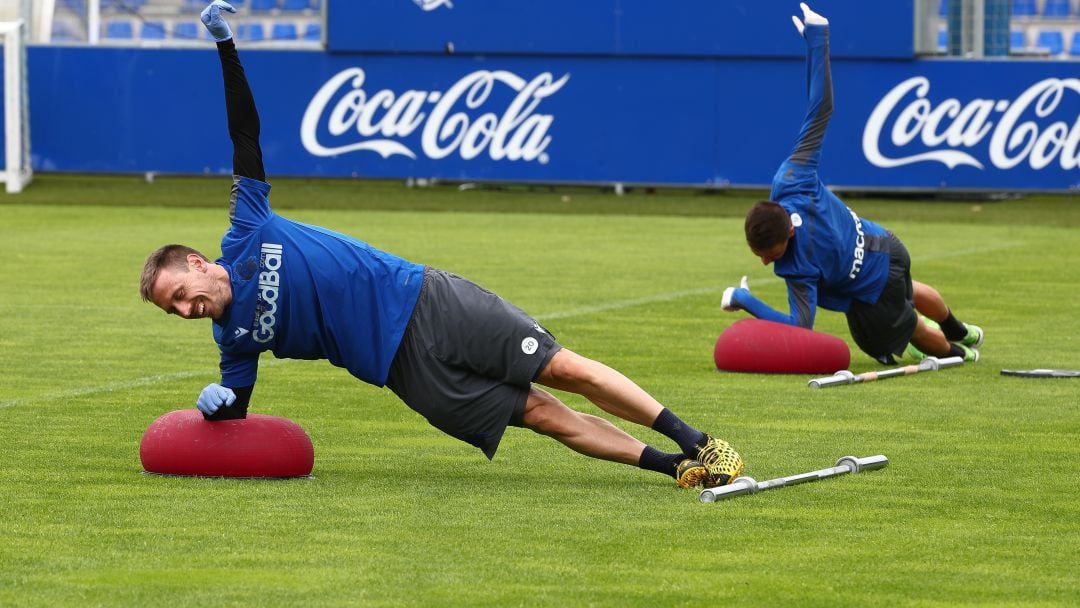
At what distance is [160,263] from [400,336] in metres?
0.97

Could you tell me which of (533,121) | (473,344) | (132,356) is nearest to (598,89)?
(533,121)

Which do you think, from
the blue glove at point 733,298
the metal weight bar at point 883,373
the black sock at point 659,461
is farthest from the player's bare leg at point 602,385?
the blue glove at point 733,298

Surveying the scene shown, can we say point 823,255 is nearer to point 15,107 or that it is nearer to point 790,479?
point 790,479

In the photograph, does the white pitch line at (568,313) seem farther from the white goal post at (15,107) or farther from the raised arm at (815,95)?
the white goal post at (15,107)

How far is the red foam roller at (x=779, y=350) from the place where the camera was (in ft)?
37.7

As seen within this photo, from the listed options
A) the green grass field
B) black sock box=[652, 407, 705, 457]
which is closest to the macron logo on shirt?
the green grass field

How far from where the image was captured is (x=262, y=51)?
29031 mm

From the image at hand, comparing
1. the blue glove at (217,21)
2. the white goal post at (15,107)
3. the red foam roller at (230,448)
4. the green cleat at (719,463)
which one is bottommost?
the white goal post at (15,107)

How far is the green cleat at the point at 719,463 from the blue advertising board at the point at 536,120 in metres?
21.2

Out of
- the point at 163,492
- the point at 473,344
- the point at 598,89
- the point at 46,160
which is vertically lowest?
the point at 46,160

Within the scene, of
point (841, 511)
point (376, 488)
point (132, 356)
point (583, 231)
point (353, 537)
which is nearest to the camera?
point (353, 537)

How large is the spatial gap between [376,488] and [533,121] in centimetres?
2159

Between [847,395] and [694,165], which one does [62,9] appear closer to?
[694,165]

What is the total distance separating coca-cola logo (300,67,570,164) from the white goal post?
410 centimetres
